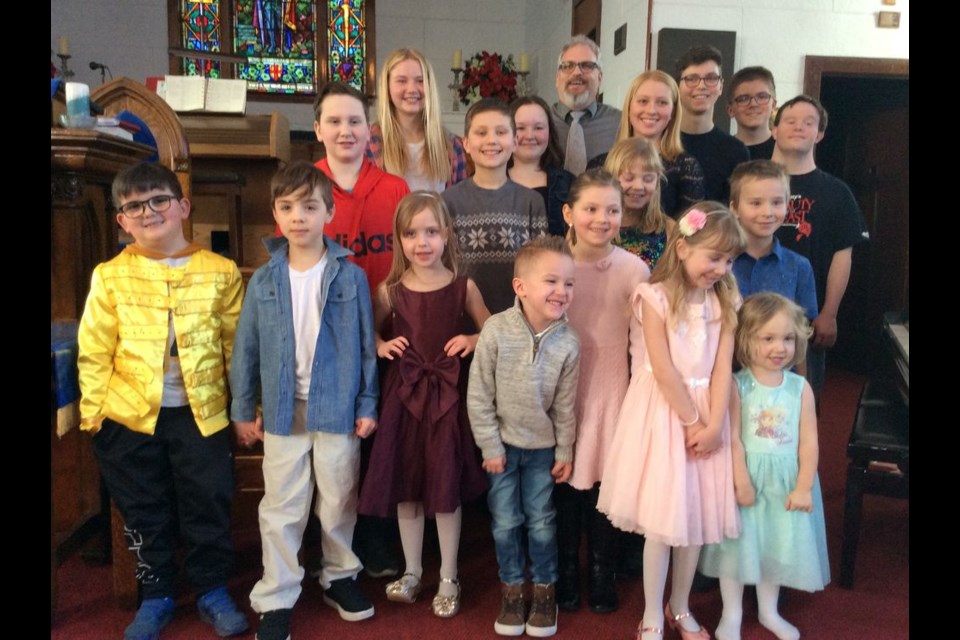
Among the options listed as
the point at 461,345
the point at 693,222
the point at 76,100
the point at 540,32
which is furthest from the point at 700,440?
the point at 540,32

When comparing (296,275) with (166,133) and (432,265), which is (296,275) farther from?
(166,133)

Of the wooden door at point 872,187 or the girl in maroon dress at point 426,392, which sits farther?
the wooden door at point 872,187

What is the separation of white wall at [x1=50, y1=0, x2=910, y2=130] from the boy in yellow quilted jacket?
351 centimetres

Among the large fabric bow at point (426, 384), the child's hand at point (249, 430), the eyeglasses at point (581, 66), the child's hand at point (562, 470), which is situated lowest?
the child's hand at point (562, 470)

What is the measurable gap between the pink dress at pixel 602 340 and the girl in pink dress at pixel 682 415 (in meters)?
0.06

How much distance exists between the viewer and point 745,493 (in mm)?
1858

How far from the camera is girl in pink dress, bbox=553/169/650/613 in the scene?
1899mm

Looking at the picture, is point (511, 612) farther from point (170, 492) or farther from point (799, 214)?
point (799, 214)

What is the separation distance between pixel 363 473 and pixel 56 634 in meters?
0.89

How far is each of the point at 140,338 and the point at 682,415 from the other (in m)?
1.39

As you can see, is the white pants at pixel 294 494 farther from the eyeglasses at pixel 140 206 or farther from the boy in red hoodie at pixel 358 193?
the eyeglasses at pixel 140 206

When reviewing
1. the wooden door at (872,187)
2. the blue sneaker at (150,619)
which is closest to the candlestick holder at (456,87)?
the wooden door at (872,187)

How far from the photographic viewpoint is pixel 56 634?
1897 mm

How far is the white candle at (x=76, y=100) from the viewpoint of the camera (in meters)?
1.94
